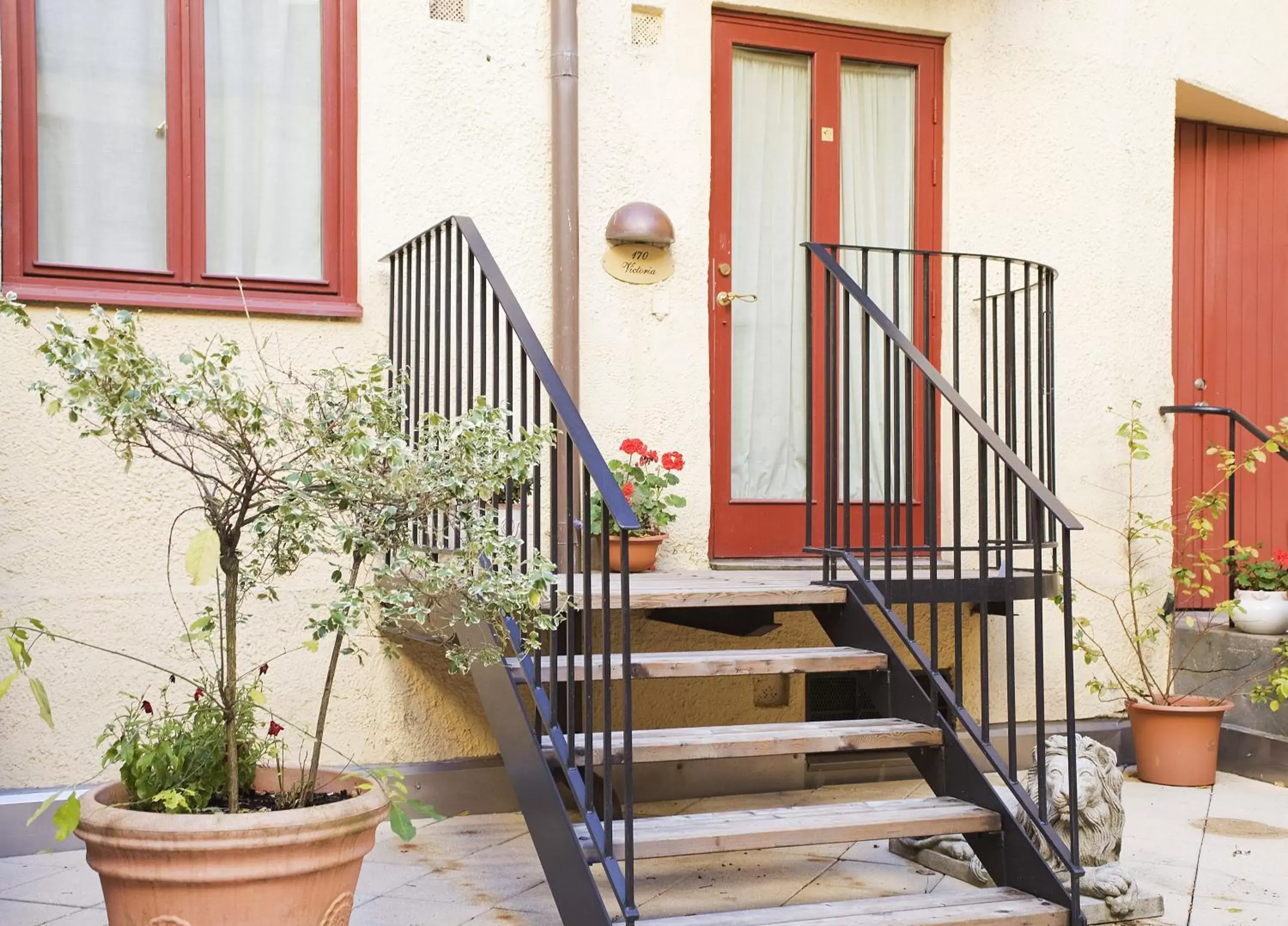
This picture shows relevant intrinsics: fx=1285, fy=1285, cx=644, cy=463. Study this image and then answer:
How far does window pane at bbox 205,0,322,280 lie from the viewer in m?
4.33

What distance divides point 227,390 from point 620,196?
246 cm

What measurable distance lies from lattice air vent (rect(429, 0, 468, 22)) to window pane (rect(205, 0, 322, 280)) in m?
0.39

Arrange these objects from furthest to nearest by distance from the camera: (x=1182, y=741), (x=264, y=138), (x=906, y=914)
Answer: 1. (x=1182, y=741)
2. (x=264, y=138)
3. (x=906, y=914)

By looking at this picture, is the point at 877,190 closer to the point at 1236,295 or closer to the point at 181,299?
the point at 1236,295

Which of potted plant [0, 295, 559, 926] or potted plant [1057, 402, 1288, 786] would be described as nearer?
potted plant [0, 295, 559, 926]

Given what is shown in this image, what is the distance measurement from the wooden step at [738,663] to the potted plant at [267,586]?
0.52 meters

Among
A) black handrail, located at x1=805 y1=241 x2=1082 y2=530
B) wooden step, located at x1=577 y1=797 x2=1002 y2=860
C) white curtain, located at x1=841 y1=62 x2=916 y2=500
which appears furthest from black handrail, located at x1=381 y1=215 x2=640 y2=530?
→ white curtain, located at x1=841 y1=62 x2=916 y2=500

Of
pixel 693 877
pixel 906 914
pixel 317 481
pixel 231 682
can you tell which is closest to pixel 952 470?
pixel 693 877

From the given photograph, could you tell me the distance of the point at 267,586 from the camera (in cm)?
269

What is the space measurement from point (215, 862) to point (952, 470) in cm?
319

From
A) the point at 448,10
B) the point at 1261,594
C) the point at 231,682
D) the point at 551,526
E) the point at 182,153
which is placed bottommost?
the point at 1261,594

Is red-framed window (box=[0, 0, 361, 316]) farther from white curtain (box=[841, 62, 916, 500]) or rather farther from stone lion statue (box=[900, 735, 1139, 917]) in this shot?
stone lion statue (box=[900, 735, 1139, 917])

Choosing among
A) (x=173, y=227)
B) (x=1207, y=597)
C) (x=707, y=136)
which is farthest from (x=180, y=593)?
(x=1207, y=597)

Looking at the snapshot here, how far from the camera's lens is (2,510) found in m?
3.93
